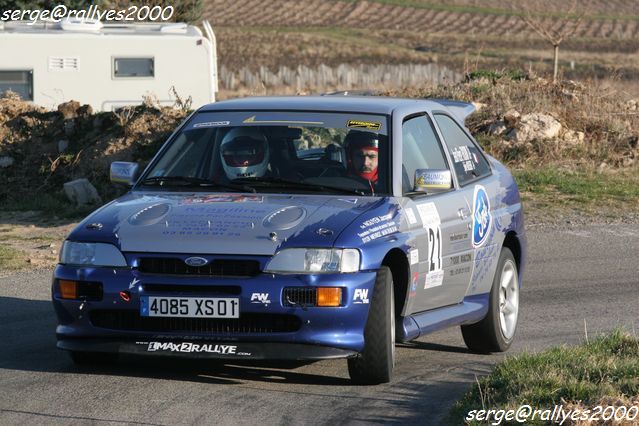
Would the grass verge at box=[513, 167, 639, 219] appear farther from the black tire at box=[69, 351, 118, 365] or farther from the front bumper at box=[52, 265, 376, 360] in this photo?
the front bumper at box=[52, 265, 376, 360]

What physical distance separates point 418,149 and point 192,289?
207 cm

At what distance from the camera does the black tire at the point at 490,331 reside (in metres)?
8.39

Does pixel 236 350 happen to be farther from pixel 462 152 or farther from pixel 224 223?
pixel 462 152

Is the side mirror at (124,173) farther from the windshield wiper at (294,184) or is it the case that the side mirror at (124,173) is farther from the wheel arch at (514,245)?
the wheel arch at (514,245)

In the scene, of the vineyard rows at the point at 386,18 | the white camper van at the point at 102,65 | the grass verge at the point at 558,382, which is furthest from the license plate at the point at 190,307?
the vineyard rows at the point at 386,18

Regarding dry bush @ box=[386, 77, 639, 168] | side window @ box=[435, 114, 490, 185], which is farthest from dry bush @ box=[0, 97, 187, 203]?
side window @ box=[435, 114, 490, 185]

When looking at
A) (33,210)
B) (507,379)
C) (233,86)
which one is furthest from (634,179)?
(233,86)

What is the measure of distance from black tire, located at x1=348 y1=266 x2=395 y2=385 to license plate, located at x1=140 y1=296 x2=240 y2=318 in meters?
0.70

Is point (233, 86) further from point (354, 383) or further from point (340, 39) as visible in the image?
point (354, 383)

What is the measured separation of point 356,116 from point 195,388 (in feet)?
6.66

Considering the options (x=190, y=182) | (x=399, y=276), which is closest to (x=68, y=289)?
(x=190, y=182)

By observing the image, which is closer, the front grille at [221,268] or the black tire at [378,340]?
the front grille at [221,268]

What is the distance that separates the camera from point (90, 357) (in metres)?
7.51

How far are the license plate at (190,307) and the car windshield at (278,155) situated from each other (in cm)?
107
